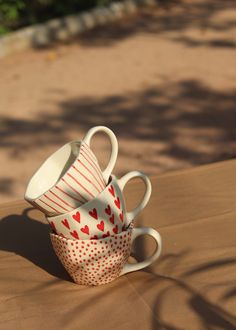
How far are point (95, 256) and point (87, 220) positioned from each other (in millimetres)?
126

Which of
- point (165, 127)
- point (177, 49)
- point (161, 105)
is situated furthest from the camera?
point (177, 49)

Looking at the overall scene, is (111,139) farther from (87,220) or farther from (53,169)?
(87,220)

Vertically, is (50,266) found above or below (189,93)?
above

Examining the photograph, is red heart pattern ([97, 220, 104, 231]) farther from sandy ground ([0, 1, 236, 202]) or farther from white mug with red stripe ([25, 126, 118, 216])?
sandy ground ([0, 1, 236, 202])

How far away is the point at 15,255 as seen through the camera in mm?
2338

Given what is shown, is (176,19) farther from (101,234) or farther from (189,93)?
(101,234)

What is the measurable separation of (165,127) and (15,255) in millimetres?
4288

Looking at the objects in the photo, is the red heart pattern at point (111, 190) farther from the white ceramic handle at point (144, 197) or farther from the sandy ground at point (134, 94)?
the sandy ground at point (134, 94)

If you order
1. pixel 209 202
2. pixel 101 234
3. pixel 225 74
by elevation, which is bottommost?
pixel 225 74

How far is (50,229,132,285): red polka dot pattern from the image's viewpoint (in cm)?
203

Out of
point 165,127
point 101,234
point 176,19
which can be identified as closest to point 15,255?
point 101,234

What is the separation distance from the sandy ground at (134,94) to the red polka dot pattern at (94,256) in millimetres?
3305

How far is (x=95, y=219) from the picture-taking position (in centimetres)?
201

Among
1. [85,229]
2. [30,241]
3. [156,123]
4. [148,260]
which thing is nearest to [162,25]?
[156,123]
